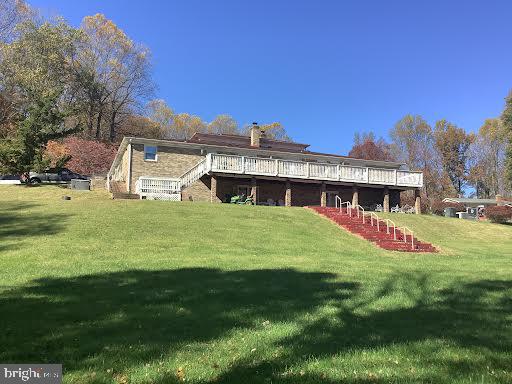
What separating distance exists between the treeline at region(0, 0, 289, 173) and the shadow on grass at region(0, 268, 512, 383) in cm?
2742

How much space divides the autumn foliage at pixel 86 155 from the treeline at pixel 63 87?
2.76ft

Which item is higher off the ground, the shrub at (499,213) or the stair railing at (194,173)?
the stair railing at (194,173)

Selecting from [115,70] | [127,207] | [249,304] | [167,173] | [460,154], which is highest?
[115,70]

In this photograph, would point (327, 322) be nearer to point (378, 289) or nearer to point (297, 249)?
point (378, 289)

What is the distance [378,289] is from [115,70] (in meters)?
52.0

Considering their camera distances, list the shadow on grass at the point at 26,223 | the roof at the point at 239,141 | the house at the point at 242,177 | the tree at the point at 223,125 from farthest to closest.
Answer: the tree at the point at 223,125 → the roof at the point at 239,141 → the house at the point at 242,177 → the shadow on grass at the point at 26,223

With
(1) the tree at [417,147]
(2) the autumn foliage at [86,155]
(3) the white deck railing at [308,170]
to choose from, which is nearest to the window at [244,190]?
(3) the white deck railing at [308,170]

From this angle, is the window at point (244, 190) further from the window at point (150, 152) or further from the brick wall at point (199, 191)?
the window at point (150, 152)

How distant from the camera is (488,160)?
64.4 m

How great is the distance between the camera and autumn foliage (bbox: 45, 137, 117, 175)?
46.2 meters

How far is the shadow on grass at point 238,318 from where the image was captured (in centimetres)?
465

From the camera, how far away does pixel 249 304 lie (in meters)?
7.21

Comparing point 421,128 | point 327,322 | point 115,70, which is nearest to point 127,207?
point 327,322

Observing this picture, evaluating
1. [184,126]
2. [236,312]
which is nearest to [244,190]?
[236,312]
